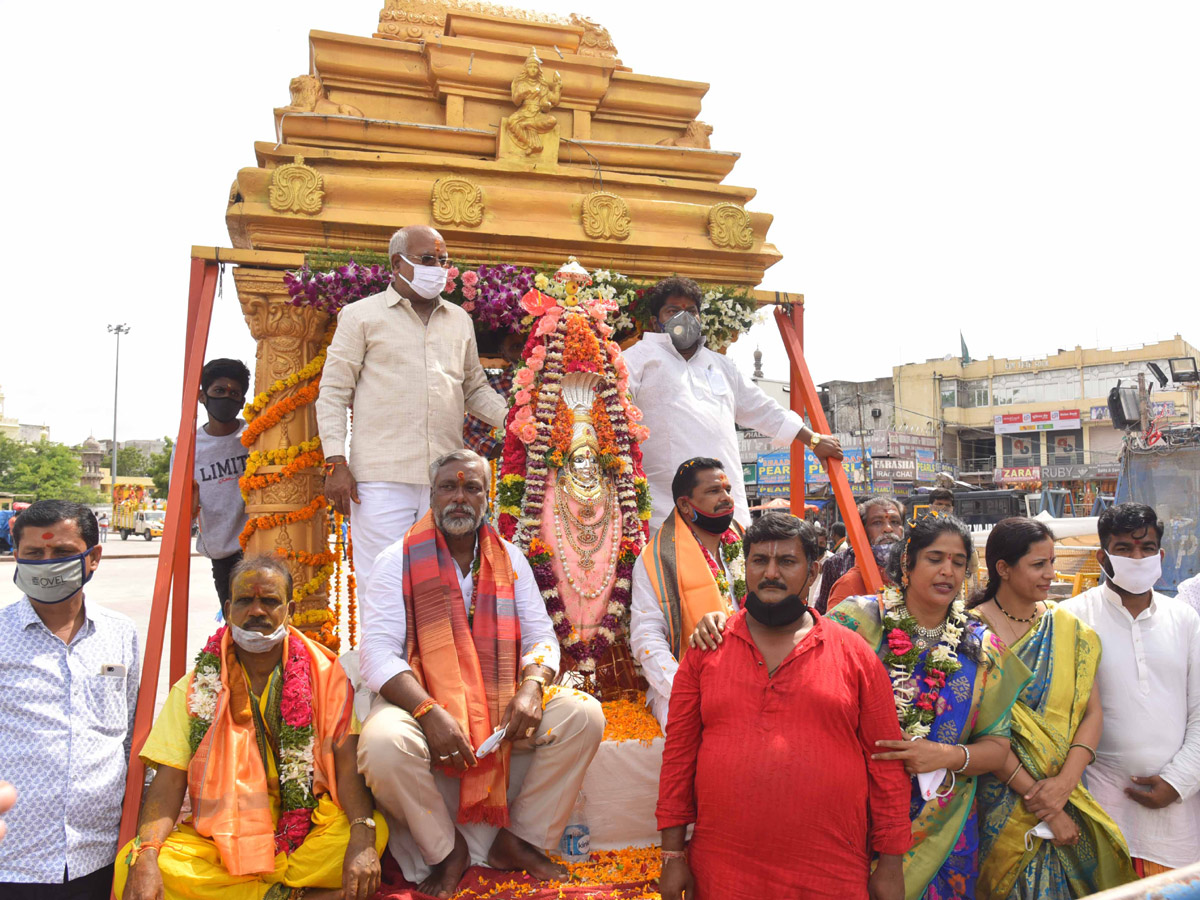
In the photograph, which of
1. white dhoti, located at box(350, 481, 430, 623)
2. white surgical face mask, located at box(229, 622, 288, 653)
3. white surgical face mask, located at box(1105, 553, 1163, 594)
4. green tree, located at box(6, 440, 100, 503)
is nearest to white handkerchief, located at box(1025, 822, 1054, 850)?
white surgical face mask, located at box(1105, 553, 1163, 594)

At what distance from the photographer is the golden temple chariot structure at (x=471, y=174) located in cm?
567

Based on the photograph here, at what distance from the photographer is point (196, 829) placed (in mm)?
→ 3029

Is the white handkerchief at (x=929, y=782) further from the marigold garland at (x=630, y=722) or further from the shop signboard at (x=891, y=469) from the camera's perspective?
the shop signboard at (x=891, y=469)

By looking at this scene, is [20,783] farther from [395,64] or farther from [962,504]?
[962,504]

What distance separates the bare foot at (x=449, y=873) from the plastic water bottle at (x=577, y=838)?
1.55ft

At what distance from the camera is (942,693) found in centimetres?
302

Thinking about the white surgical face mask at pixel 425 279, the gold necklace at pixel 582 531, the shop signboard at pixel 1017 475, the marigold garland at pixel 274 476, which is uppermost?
the shop signboard at pixel 1017 475

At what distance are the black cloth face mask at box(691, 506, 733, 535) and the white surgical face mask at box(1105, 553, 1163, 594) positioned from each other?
5.30 feet

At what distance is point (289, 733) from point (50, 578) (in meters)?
1.05

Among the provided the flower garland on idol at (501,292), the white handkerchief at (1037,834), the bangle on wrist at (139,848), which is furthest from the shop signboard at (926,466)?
the bangle on wrist at (139,848)

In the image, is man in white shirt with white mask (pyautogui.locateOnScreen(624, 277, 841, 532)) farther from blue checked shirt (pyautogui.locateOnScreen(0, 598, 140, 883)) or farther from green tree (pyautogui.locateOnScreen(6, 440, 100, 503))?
green tree (pyautogui.locateOnScreen(6, 440, 100, 503))

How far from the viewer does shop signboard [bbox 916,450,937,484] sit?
3102 cm

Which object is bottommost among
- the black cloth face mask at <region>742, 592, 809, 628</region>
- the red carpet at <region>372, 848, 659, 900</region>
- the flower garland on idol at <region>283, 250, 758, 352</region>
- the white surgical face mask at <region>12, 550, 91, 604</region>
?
the red carpet at <region>372, 848, 659, 900</region>

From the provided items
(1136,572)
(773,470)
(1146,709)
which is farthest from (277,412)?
(773,470)
